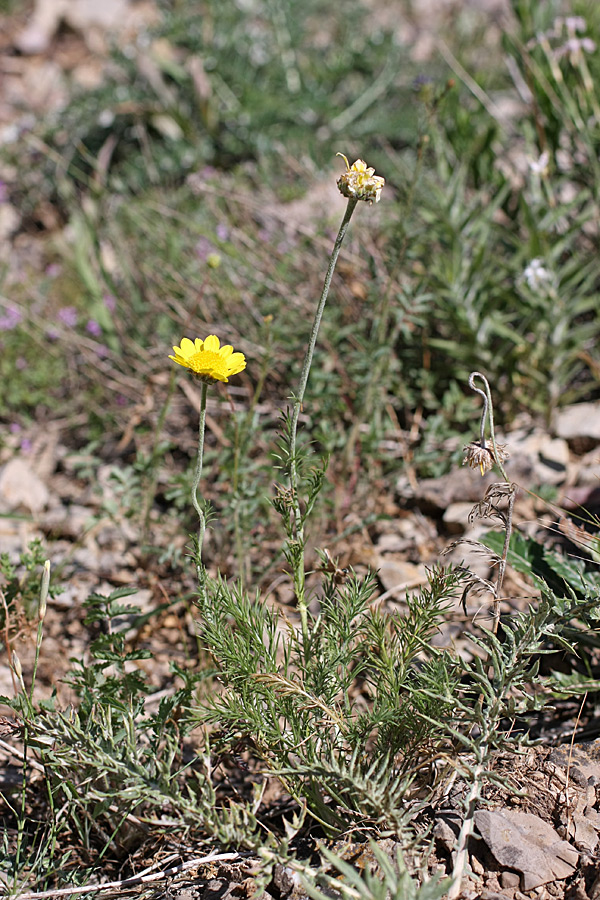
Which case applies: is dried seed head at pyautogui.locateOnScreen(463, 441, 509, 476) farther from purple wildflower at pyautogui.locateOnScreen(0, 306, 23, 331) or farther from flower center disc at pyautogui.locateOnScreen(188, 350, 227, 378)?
purple wildflower at pyautogui.locateOnScreen(0, 306, 23, 331)

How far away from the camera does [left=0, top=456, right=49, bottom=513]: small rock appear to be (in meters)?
2.97

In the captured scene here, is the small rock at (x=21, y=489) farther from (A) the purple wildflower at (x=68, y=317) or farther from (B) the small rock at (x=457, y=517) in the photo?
(B) the small rock at (x=457, y=517)

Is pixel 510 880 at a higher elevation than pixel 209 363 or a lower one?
lower

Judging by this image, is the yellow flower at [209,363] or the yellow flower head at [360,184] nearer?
the yellow flower head at [360,184]

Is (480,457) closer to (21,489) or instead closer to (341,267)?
(341,267)

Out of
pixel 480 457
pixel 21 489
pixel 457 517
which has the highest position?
pixel 480 457

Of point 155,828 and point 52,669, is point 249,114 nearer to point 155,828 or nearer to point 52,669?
point 52,669

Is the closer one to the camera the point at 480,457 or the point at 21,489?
the point at 480,457

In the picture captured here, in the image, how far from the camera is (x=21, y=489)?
3018mm

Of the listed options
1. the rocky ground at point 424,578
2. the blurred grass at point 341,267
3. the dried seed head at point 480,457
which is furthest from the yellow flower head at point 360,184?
the blurred grass at point 341,267

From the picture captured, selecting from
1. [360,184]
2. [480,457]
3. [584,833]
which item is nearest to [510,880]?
[584,833]

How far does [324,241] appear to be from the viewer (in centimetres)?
300

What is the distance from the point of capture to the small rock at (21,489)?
9.73 ft

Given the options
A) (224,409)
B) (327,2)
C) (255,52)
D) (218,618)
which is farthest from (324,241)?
(327,2)
